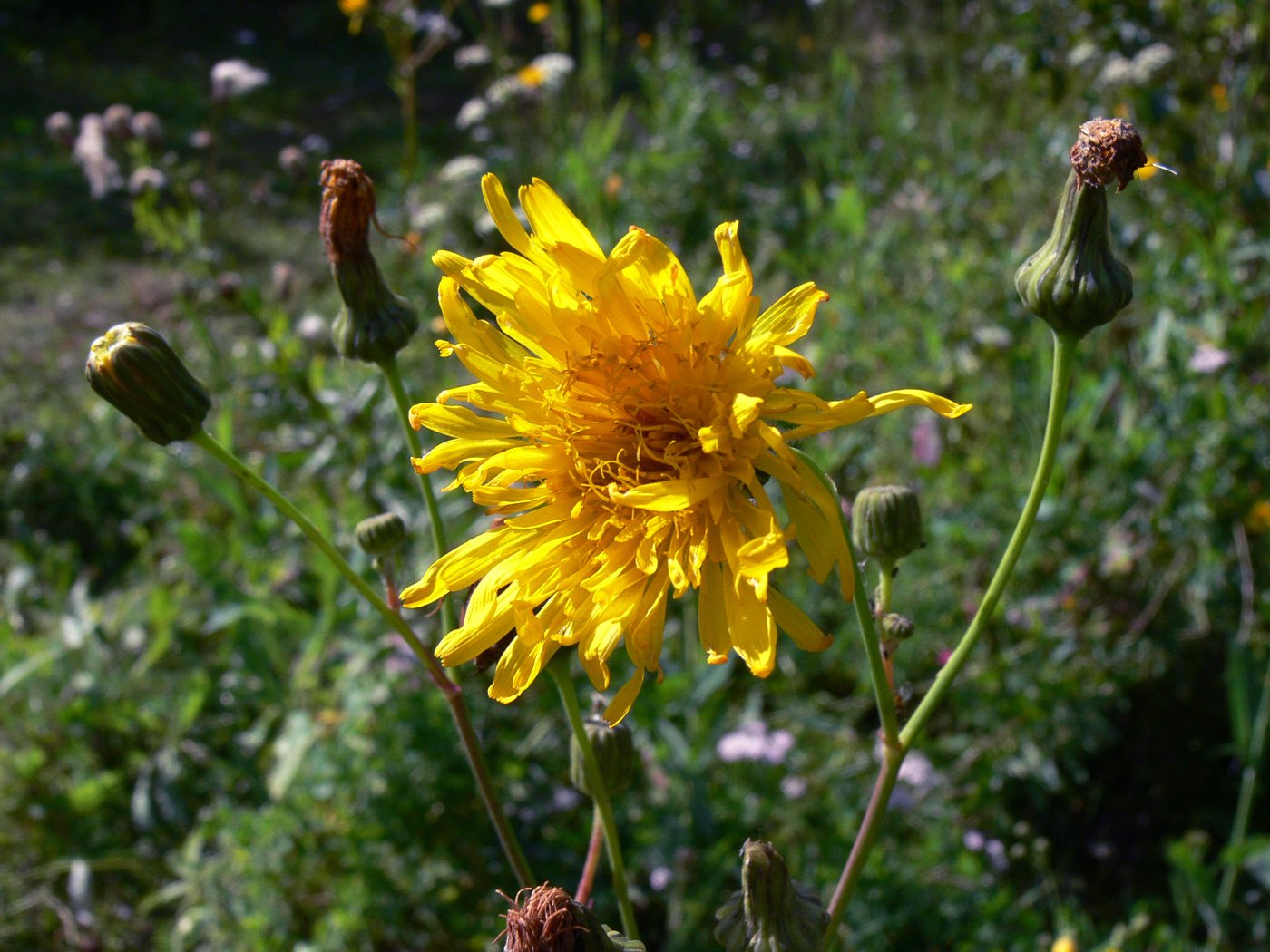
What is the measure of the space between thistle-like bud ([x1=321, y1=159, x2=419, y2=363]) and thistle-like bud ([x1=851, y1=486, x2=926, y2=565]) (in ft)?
2.82

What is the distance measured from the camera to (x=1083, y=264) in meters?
1.36

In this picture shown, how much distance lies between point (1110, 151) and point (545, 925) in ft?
4.23

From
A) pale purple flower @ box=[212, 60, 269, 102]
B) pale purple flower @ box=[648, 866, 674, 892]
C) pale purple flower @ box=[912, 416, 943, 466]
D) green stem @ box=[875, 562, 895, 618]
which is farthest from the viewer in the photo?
pale purple flower @ box=[212, 60, 269, 102]

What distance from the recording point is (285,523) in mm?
3932

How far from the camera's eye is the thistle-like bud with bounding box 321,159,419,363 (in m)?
1.68

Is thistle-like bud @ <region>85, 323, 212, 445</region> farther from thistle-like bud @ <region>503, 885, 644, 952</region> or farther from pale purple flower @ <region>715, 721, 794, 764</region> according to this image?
pale purple flower @ <region>715, 721, 794, 764</region>

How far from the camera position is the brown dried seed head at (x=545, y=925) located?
1191 mm

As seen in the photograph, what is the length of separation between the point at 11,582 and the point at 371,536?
11.9 feet

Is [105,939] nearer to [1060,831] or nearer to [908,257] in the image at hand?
[1060,831]

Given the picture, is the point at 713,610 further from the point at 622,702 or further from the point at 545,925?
the point at 545,925

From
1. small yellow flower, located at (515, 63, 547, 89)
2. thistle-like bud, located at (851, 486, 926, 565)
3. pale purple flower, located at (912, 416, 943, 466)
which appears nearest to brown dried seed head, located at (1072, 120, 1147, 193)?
thistle-like bud, located at (851, 486, 926, 565)

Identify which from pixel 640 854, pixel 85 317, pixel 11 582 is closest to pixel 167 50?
pixel 85 317

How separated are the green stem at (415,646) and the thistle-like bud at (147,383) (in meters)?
0.04

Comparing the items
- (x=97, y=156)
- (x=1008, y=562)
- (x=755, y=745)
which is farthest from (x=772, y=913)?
(x=97, y=156)
